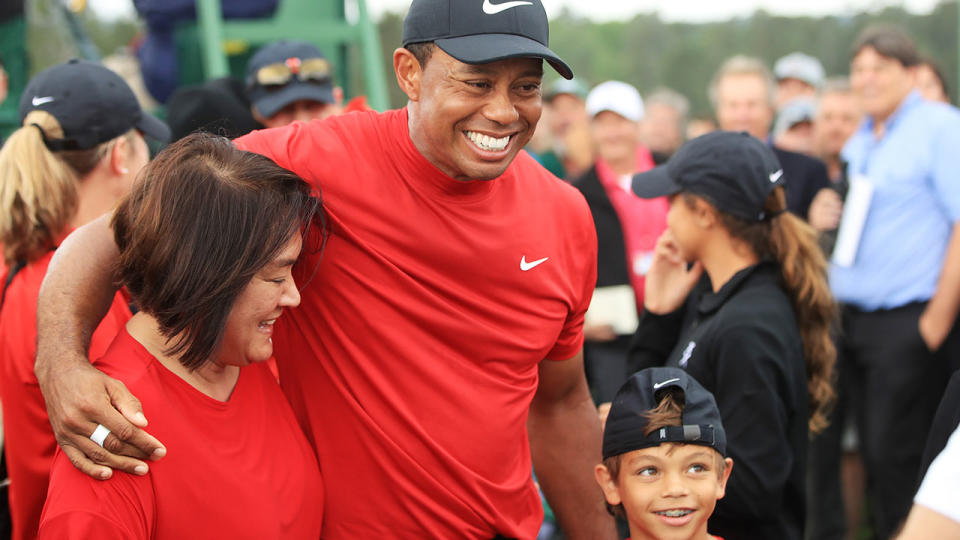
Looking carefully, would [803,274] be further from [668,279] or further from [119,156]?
[119,156]

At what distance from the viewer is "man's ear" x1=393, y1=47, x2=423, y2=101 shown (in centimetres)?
233

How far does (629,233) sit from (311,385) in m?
3.33

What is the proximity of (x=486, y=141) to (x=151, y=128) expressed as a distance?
4.26ft

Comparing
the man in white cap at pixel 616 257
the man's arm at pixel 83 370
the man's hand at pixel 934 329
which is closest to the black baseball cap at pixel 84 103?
the man's arm at pixel 83 370

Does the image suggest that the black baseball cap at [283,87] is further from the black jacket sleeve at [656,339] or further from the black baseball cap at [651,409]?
the black baseball cap at [651,409]

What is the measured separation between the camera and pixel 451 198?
236 cm

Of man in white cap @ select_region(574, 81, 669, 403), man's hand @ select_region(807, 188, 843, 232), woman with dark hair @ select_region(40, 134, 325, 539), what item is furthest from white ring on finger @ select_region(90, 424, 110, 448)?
man's hand @ select_region(807, 188, 843, 232)

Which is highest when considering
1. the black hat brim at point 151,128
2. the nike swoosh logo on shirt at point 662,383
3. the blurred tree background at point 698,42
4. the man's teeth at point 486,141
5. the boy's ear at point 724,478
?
the man's teeth at point 486,141

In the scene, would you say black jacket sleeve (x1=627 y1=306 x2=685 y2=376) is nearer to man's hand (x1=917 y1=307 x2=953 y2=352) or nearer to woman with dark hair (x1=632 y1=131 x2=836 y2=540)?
woman with dark hair (x1=632 y1=131 x2=836 y2=540)

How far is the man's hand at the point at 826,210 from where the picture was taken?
5523 millimetres

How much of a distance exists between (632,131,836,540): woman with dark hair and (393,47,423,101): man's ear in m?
1.21

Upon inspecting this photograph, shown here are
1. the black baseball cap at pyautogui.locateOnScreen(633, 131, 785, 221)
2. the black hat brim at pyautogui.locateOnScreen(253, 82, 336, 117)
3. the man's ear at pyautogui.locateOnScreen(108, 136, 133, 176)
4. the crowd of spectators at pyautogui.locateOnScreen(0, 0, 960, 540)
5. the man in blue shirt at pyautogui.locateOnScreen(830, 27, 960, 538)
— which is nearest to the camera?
the crowd of spectators at pyautogui.locateOnScreen(0, 0, 960, 540)

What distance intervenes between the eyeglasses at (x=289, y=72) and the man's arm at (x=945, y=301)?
10.4ft

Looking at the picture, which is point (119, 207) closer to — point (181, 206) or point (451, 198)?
point (181, 206)
